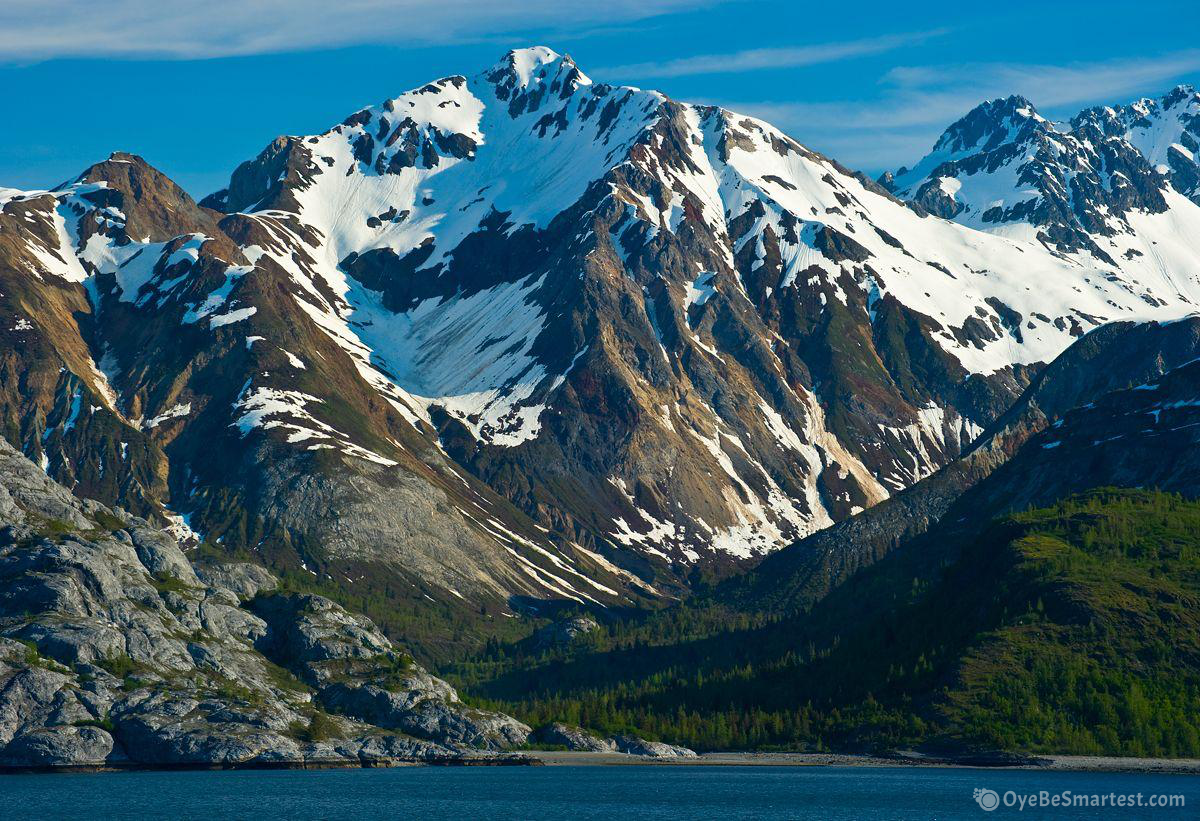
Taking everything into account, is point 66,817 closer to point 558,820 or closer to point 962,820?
point 558,820

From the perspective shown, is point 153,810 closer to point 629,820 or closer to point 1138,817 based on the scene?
point 629,820

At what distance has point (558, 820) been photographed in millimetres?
196375

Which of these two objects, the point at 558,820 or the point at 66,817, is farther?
the point at 558,820

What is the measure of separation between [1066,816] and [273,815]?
88.1 metres

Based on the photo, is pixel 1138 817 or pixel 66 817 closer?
pixel 66 817

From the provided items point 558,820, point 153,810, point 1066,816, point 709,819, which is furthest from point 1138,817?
point 153,810

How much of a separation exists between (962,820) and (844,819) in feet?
42.6

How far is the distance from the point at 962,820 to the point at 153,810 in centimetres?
8874

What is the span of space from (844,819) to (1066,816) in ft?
81.7

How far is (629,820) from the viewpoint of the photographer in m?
198

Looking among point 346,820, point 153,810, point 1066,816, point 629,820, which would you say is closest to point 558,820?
point 629,820

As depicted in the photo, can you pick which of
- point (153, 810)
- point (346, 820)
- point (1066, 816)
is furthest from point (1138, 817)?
point (153, 810)

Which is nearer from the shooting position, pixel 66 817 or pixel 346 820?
pixel 66 817

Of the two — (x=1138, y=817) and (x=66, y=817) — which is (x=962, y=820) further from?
(x=66, y=817)
